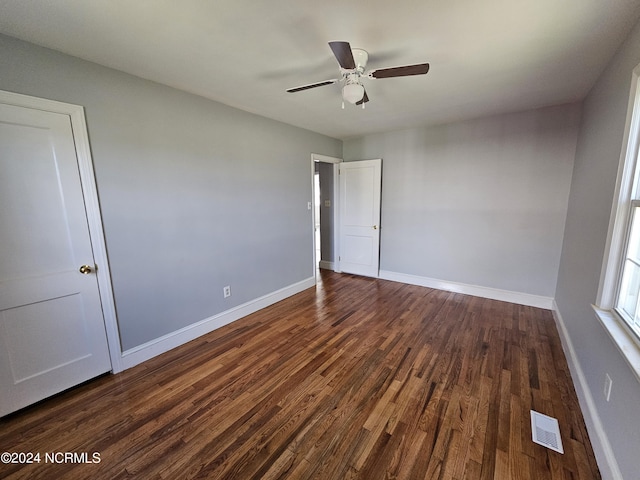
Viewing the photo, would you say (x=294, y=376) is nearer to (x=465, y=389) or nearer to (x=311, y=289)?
(x=465, y=389)

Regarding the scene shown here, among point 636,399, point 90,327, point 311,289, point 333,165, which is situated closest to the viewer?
point 636,399

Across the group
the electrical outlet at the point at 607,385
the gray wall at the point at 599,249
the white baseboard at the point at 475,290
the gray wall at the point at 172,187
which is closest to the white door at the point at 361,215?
the white baseboard at the point at 475,290

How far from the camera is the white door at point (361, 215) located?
450 cm

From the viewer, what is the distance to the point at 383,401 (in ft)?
6.20

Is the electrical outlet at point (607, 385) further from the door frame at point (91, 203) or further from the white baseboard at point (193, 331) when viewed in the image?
the door frame at point (91, 203)

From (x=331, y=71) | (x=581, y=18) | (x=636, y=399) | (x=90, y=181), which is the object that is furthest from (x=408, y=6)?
(x=90, y=181)

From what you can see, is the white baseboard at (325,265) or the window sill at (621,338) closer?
the window sill at (621,338)

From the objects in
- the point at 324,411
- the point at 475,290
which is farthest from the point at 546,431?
the point at 475,290

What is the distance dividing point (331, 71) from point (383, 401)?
2.63m

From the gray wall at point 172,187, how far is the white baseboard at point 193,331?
65mm

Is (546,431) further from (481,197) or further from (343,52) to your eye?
(481,197)

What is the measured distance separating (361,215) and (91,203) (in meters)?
3.68

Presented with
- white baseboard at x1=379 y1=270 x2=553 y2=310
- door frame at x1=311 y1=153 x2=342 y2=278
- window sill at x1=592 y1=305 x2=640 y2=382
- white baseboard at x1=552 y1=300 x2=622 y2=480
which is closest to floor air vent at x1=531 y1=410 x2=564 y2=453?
white baseboard at x1=552 y1=300 x2=622 y2=480

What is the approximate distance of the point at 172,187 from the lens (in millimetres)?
2498
